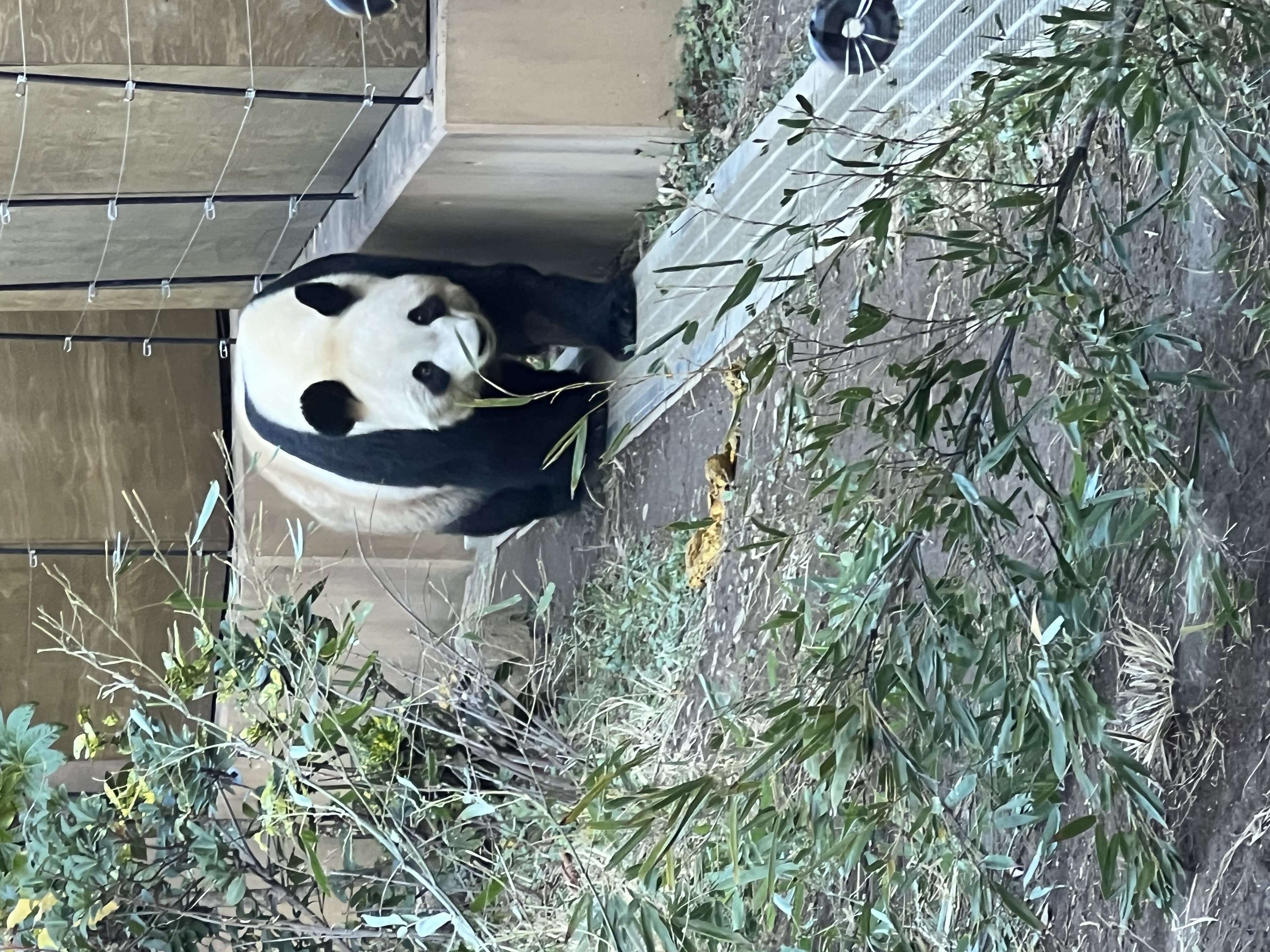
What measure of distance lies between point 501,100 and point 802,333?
39.2 inches

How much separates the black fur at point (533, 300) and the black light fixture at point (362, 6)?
0.85 m

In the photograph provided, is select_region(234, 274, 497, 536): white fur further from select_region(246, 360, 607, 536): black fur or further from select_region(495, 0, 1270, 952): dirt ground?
select_region(495, 0, 1270, 952): dirt ground

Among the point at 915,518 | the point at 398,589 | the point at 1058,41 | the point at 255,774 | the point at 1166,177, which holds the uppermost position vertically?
the point at 1058,41

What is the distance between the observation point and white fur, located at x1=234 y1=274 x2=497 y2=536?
3512mm

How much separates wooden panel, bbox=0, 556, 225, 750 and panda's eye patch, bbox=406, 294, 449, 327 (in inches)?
93.7

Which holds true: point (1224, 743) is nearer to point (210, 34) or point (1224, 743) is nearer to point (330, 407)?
point (330, 407)

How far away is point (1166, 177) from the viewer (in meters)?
1.59

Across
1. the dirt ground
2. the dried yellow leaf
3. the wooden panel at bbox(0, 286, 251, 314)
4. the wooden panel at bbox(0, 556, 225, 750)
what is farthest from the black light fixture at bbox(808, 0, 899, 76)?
the wooden panel at bbox(0, 556, 225, 750)

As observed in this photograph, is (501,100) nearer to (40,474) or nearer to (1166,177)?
(1166,177)

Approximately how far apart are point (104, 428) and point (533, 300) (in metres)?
2.50

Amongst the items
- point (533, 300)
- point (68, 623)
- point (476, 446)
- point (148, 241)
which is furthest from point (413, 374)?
point (68, 623)

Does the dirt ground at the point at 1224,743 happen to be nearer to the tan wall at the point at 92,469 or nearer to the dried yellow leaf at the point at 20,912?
the dried yellow leaf at the point at 20,912

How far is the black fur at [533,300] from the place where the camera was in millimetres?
3637

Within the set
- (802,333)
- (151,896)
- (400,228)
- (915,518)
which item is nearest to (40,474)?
(400,228)
